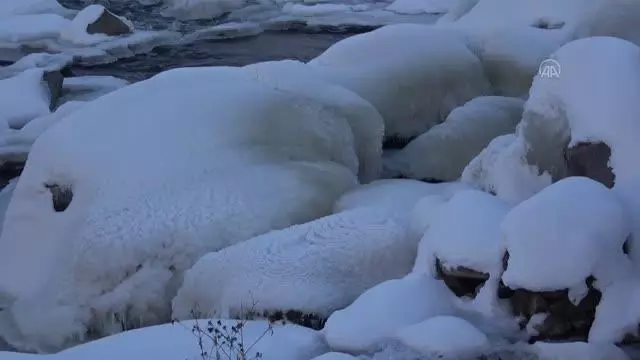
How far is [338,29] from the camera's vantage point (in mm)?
15766

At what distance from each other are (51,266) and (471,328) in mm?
3354

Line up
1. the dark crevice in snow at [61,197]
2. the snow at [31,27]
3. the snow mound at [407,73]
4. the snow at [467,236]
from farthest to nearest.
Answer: the snow at [31,27] → the snow mound at [407,73] → the dark crevice in snow at [61,197] → the snow at [467,236]

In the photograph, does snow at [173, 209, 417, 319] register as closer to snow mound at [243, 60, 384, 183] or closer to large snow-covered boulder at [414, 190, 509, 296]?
large snow-covered boulder at [414, 190, 509, 296]

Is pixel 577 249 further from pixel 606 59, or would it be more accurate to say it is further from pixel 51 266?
pixel 51 266

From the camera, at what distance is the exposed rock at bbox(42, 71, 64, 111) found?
11.4 metres

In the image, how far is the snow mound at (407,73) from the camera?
347 inches

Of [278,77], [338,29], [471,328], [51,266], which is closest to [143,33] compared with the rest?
[338,29]

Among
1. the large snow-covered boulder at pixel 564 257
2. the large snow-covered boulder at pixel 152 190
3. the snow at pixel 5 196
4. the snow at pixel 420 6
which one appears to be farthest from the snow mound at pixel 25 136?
the snow at pixel 420 6

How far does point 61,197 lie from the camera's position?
6.89 meters

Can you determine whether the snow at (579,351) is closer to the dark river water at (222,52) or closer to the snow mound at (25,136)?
the snow mound at (25,136)

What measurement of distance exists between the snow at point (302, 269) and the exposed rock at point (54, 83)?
6.00 m

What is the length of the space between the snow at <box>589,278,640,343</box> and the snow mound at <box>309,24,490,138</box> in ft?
14.8

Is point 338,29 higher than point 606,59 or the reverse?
the reverse

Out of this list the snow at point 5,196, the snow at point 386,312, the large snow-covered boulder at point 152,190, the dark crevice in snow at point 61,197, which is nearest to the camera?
the snow at point 386,312
